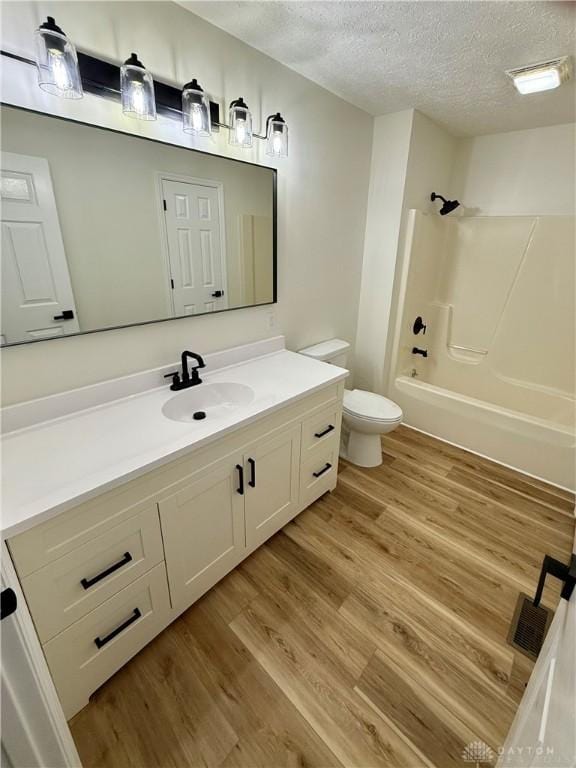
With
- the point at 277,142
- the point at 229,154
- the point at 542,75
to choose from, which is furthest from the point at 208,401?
the point at 542,75

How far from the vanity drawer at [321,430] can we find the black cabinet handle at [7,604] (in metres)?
1.30

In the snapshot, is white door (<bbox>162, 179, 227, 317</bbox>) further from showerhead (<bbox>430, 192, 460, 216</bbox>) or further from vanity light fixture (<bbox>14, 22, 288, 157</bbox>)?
showerhead (<bbox>430, 192, 460, 216</bbox>)

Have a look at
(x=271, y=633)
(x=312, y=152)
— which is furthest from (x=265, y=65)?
(x=271, y=633)

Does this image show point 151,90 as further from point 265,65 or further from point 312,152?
point 312,152

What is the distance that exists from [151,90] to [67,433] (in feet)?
4.04

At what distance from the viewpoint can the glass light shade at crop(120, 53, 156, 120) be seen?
1.14 meters

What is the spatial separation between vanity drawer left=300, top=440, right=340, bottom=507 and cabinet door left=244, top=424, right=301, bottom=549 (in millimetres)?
75

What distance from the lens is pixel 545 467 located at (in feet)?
7.50

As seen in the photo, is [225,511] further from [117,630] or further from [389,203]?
[389,203]

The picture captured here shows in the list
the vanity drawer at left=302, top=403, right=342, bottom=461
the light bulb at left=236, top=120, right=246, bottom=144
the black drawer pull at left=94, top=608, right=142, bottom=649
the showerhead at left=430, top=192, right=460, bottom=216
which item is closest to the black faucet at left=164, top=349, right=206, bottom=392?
the vanity drawer at left=302, top=403, right=342, bottom=461

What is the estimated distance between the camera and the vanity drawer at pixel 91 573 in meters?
0.95

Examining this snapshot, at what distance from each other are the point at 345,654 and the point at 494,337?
256cm

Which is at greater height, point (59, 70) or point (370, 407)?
point (59, 70)

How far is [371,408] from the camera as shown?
2.28m
